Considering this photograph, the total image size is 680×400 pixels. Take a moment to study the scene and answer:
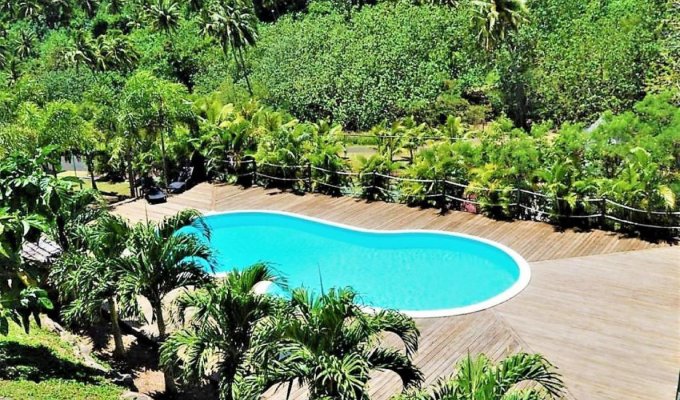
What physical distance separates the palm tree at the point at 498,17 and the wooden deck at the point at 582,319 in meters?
16.2

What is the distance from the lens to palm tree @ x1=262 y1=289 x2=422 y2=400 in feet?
20.4

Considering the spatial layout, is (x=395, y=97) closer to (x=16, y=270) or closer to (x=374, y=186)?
(x=374, y=186)

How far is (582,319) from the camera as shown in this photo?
1103 centimetres

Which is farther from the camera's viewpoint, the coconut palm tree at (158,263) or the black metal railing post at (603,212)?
the black metal railing post at (603,212)

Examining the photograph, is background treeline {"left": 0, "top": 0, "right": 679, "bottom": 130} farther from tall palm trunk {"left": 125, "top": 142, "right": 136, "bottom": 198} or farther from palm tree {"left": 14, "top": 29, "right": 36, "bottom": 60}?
palm tree {"left": 14, "top": 29, "right": 36, "bottom": 60}

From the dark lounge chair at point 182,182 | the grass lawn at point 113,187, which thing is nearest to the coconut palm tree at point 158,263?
the dark lounge chair at point 182,182

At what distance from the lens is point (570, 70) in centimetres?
2797

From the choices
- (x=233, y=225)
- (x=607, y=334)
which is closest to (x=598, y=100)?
(x=233, y=225)

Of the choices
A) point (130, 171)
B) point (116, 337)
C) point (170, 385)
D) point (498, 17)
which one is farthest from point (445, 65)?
point (170, 385)

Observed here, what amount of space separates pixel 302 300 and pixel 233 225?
451 inches

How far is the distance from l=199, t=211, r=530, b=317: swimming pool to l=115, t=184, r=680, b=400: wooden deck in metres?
0.51

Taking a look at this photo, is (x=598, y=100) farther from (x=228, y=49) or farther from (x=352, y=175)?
(x=228, y=49)

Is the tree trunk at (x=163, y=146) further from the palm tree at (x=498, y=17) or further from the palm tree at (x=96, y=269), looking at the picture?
the palm tree at (x=498, y=17)

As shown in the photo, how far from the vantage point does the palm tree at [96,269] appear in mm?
8898
